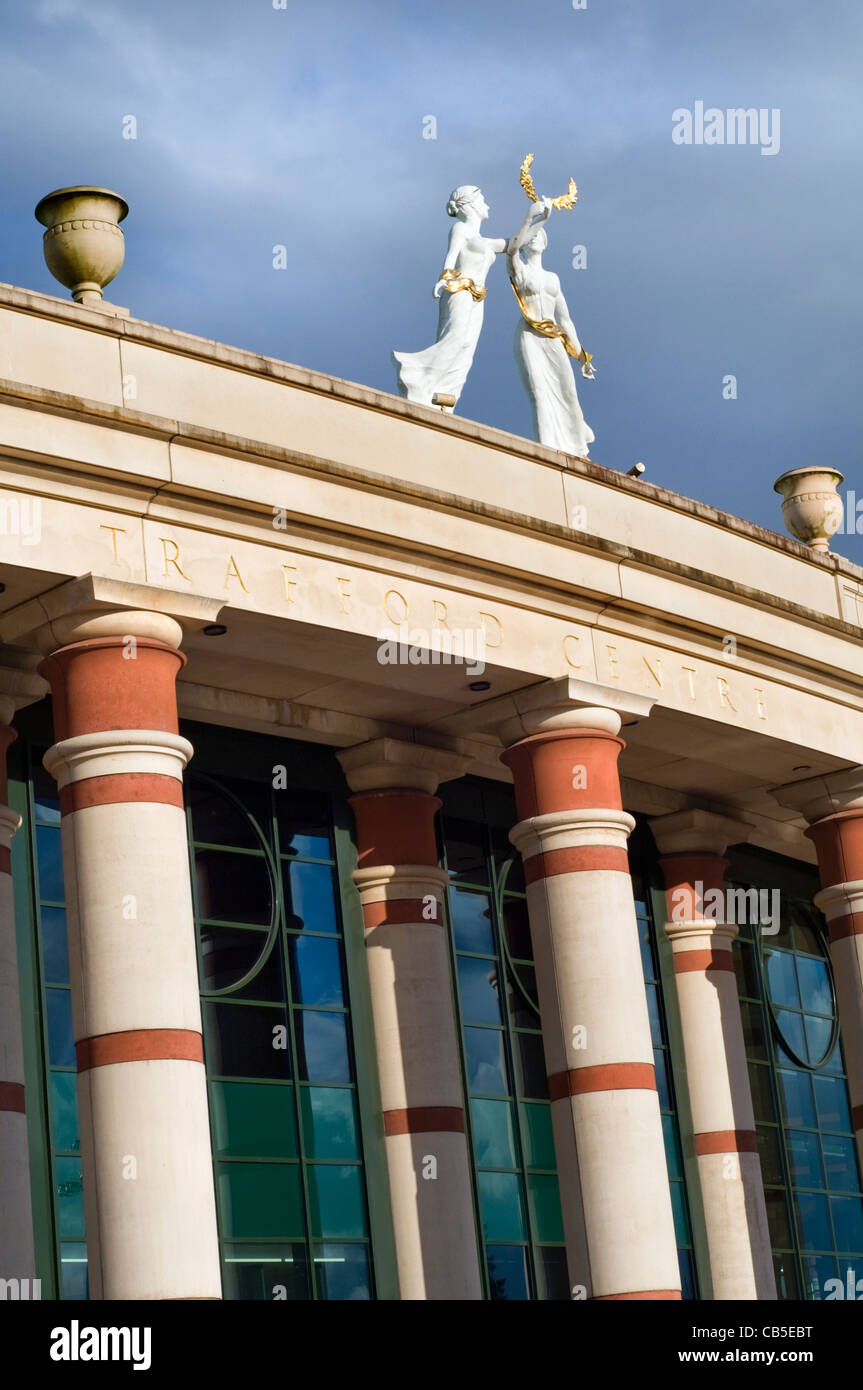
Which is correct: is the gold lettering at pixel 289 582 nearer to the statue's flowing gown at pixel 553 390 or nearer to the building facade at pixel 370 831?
the building facade at pixel 370 831

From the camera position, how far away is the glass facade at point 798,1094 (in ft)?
87.7

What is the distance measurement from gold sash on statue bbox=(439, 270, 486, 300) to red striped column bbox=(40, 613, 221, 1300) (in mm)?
7180

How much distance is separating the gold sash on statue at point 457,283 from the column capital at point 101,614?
262 inches

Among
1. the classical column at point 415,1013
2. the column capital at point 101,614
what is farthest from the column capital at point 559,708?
the column capital at point 101,614

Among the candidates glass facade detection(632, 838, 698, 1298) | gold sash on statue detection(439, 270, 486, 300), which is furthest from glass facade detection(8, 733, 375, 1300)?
gold sash on statue detection(439, 270, 486, 300)

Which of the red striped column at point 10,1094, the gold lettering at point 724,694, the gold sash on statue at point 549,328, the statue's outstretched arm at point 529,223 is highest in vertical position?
the statue's outstretched arm at point 529,223

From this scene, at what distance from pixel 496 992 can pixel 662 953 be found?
3414 millimetres

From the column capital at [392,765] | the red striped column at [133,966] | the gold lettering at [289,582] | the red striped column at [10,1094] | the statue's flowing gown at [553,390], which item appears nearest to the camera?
the red striped column at [133,966]

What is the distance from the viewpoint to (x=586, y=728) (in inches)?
807

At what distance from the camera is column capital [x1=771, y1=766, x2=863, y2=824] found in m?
24.5

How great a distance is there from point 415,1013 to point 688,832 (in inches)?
233

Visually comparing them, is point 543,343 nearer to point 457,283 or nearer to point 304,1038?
point 457,283

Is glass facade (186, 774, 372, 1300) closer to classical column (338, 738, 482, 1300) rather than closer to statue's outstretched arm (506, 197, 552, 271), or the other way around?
classical column (338, 738, 482, 1300)
